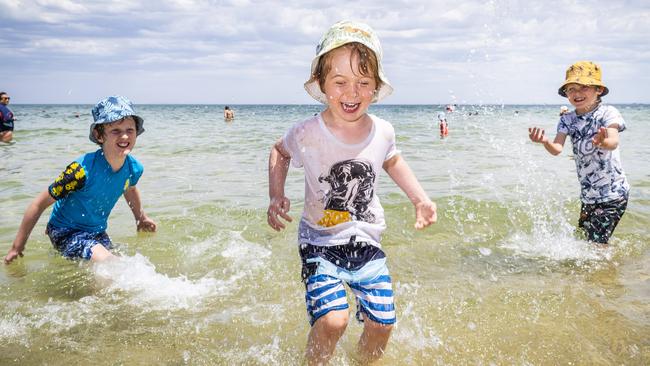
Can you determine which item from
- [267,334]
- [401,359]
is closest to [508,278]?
Answer: [401,359]

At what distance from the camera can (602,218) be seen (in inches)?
191

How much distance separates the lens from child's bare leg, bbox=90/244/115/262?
13.2ft

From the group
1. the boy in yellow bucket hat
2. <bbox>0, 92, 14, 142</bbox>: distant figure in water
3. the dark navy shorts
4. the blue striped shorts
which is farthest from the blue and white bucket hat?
<bbox>0, 92, 14, 142</bbox>: distant figure in water

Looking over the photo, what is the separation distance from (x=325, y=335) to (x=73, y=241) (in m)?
2.63

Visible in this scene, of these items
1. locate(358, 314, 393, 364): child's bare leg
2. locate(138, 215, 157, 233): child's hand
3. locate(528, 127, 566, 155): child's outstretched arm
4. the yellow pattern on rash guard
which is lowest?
locate(358, 314, 393, 364): child's bare leg

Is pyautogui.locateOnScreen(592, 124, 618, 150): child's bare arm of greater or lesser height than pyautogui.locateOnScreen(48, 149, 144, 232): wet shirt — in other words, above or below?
above

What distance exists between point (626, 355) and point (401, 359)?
1.30 meters

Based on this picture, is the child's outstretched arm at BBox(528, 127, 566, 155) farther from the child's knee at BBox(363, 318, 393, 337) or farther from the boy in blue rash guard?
the boy in blue rash guard

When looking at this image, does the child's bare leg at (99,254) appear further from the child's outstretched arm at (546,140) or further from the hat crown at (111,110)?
the child's outstretched arm at (546,140)

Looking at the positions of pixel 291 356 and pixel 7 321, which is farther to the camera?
pixel 7 321

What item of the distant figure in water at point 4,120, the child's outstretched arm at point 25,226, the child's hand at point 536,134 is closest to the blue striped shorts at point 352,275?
the child's hand at point 536,134

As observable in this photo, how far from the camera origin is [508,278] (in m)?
4.37

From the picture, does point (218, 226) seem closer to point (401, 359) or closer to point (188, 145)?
point (401, 359)

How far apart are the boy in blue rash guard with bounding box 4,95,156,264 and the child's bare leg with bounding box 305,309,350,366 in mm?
2242
